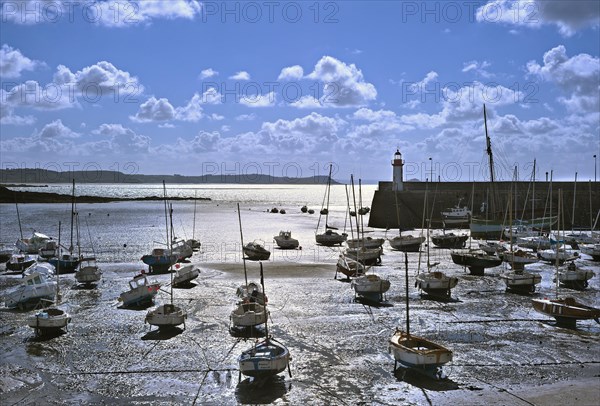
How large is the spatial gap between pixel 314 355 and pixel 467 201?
62.2 m

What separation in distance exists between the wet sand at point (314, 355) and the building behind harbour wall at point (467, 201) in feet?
143

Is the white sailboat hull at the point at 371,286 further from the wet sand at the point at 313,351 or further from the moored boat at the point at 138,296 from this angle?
the moored boat at the point at 138,296

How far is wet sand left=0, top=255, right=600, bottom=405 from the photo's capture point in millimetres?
16734

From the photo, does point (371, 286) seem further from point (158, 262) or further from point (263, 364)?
point (158, 262)

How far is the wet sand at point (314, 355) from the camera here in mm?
16734

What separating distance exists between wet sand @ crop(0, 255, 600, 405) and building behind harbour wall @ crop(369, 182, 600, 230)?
143 ft

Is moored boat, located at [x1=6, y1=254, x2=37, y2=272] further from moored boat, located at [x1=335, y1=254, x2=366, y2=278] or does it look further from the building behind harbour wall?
the building behind harbour wall

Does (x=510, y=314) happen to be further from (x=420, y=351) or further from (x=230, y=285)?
(x=230, y=285)

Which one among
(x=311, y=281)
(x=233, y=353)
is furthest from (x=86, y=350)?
(x=311, y=281)

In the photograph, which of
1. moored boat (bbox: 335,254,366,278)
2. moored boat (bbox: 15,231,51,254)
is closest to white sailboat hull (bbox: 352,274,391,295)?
moored boat (bbox: 335,254,366,278)

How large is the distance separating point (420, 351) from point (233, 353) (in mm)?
7041

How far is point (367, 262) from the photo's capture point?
4328 centimetres

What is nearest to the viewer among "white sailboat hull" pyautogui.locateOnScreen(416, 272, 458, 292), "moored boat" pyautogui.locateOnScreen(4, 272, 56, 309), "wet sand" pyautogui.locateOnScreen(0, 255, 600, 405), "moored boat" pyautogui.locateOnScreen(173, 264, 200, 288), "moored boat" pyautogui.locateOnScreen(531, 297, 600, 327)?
"wet sand" pyautogui.locateOnScreen(0, 255, 600, 405)

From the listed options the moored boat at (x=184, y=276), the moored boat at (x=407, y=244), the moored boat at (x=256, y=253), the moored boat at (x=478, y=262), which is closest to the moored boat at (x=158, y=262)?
the moored boat at (x=184, y=276)
